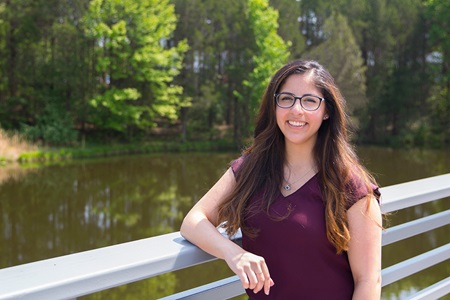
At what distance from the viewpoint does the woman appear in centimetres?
132

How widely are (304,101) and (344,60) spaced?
24196 millimetres

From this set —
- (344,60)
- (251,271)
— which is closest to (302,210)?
(251,271)

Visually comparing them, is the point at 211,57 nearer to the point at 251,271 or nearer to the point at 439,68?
the point at 439,68

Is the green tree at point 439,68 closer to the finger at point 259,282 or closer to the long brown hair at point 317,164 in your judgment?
the long brown hair at point 317,164

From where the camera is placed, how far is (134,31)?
71.8ft

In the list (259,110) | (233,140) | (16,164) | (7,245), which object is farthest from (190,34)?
(259,110)

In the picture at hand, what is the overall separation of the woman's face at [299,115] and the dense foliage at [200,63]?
20.2 metres

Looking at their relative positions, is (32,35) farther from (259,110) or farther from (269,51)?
(259,110)

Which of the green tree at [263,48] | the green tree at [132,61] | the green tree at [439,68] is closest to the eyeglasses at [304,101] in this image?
the green tree at [132,61]

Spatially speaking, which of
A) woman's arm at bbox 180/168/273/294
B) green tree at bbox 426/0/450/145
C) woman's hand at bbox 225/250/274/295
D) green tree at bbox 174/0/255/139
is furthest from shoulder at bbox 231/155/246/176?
green tree at bbox 426/0/450/145

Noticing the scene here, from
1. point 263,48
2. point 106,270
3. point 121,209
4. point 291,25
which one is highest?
point 291,25

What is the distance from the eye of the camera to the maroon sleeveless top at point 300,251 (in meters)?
1.34

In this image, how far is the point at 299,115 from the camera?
1458mm

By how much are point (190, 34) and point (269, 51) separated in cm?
380
